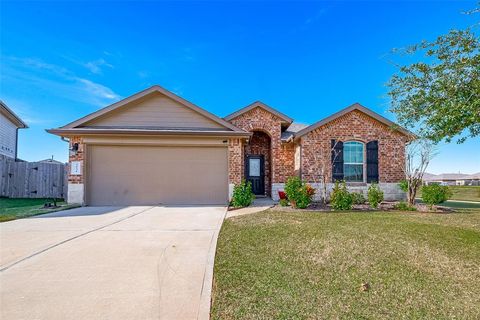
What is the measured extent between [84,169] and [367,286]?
1096 centimetres

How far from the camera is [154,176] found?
10758 mm

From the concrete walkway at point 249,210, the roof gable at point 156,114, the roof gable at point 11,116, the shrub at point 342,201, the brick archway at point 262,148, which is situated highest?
the roof gable at point 11,116

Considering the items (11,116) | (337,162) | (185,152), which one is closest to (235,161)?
(185,152)

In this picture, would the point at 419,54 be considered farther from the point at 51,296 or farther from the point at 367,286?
the point at 51,296

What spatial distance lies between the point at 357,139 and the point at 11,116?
73.4 feet

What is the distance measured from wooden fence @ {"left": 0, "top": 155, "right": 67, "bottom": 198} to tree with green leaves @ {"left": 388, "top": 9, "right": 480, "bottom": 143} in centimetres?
1603

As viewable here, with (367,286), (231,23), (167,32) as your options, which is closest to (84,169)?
(167,32)

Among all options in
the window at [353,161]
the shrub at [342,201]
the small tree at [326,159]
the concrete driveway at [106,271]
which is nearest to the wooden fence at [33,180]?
the concrete driveway at [106,271]

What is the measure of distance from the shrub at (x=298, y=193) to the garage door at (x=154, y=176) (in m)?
2.86

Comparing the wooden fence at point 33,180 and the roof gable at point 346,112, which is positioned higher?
the roof gable at point 346,112

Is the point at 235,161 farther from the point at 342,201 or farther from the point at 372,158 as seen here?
the point at 372,158

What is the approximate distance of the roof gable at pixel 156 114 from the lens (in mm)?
11069

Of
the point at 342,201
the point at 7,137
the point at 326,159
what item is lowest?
the point at 342,201

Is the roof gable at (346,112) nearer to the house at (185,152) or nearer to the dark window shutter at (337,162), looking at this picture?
the house at (185,152)
